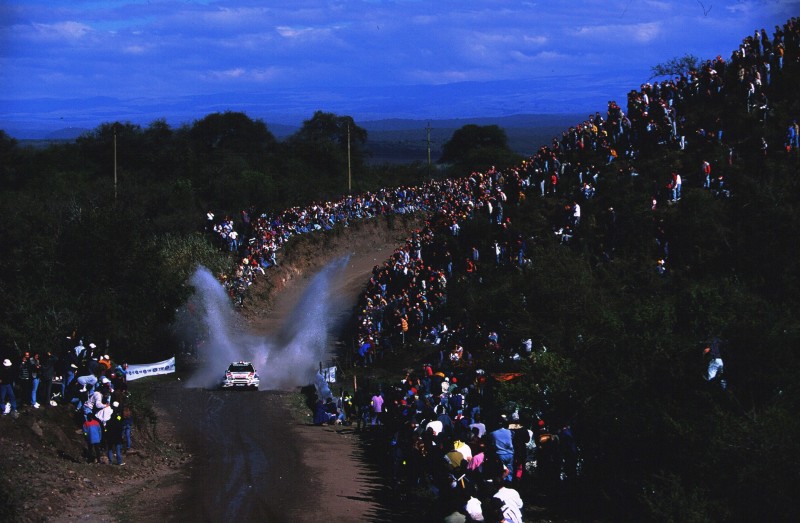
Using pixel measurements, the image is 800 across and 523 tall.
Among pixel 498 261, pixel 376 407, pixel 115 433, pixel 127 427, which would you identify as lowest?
pixel 376 407

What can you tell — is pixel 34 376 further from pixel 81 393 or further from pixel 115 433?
pixel 115 433

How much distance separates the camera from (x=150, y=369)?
4300 centimetres

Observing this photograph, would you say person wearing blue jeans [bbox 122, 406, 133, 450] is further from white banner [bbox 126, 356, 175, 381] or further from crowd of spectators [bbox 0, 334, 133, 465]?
white banner [bbox 126, 356, 175, 381]

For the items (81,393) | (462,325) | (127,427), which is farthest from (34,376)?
(462,325)

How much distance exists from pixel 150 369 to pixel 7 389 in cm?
1773

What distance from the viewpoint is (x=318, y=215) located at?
68.6 m

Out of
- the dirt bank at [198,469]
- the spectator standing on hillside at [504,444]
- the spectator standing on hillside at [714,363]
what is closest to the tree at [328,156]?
the dirt bank at [198,469]

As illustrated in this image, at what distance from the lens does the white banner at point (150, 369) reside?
1636 inches

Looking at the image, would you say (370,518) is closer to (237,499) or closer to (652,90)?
(237,499)

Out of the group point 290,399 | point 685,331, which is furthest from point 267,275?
point 685,331

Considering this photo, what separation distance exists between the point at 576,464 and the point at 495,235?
2568cm

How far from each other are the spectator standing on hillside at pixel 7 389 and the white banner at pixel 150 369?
1523 cm

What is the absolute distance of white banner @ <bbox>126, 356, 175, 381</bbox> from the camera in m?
41.6

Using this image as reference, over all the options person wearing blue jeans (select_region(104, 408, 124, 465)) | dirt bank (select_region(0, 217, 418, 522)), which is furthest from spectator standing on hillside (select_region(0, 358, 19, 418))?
person wearing blue jeans (select_region(104, 408, 124, 465))
